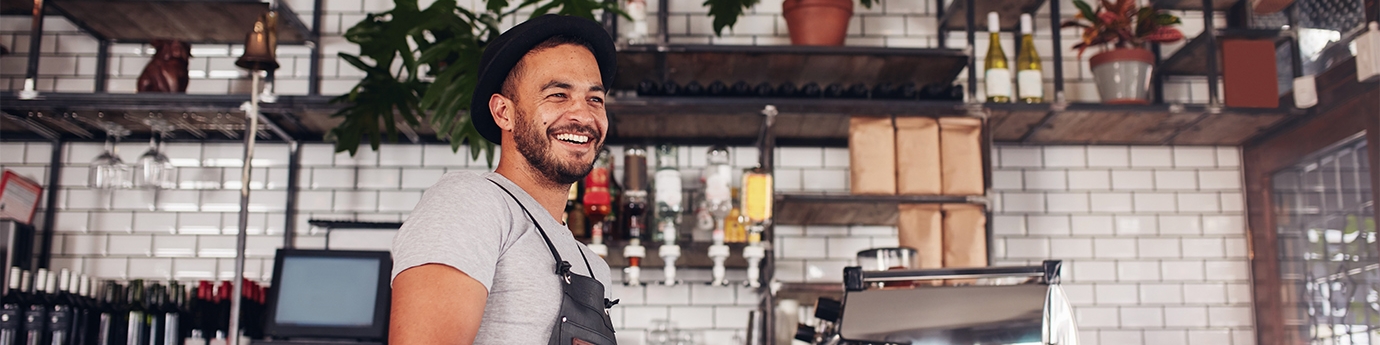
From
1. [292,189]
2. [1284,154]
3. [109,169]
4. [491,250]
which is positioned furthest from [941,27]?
[491,250]

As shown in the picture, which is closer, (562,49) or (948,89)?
(562,49)

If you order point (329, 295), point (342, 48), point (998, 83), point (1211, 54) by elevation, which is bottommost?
point (329, 295)

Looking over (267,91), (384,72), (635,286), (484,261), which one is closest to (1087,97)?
(635,286)

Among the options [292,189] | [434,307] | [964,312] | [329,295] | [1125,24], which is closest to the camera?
[434,307]

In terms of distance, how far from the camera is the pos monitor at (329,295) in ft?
12.3

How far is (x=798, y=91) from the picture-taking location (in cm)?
403

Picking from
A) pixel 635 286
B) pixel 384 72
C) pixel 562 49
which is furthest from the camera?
pixel 635 286

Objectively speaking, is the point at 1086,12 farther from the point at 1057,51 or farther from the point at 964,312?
the point at 964,312

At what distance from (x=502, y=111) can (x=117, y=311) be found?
3067 millimetres

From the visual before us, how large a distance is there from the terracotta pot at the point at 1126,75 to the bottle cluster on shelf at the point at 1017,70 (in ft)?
0.76

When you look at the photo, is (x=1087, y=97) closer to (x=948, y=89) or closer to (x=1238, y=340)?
(x=948, y=89)

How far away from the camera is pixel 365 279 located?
3.85 meters

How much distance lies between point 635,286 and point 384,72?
4.07 feet

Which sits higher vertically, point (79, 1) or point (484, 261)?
point (79, 1)
